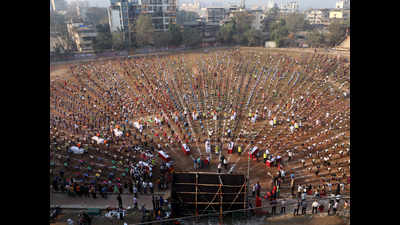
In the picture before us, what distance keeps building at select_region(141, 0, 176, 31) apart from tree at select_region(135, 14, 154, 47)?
3.13 meters

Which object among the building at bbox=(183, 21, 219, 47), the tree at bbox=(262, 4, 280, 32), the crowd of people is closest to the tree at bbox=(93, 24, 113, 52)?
the crowd of people

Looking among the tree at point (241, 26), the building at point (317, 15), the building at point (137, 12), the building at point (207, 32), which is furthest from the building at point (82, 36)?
the building at point (317, 15)

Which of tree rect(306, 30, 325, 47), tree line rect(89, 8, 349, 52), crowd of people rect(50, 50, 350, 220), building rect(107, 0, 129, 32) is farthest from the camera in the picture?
building rect(107, 0, 129, 32)

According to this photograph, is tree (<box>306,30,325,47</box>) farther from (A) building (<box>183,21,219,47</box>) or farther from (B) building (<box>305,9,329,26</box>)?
(B) building (<box>305,9,329,26</box>)

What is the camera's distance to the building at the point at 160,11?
38253mm

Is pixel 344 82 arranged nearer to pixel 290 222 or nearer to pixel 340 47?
pixel 340 47

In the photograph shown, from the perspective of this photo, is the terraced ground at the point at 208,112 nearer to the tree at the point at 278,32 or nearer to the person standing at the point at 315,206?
the person standing at the point at 315,206

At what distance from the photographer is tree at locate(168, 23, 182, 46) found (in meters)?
35.3

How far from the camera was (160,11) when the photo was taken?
129ft

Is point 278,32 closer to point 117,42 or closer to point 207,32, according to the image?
point 207,32

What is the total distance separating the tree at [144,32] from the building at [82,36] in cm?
564

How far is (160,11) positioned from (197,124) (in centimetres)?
2862
